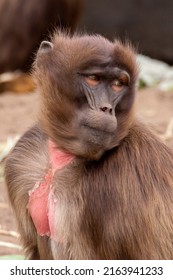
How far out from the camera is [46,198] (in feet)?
14.8

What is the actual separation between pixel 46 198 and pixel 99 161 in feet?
1.17

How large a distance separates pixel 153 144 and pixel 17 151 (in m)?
0.78

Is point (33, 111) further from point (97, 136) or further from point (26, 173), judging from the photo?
point (97, 136)

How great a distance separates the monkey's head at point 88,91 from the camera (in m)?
4.21

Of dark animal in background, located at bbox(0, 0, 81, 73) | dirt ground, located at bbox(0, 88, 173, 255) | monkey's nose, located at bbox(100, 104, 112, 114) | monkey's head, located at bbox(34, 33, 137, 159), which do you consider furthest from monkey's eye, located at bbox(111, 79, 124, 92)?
dark animal in background, located at bbox(0, 0, 81, 73)

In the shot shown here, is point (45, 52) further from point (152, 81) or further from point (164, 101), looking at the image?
point (152, 81)

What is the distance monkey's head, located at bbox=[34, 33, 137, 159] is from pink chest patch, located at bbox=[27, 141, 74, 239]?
171 mm

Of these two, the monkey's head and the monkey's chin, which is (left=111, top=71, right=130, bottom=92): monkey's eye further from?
the monkey's chin

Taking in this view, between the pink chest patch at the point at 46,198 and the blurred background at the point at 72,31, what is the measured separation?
51.3 inches

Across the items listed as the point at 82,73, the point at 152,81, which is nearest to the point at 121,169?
the point at 82,73

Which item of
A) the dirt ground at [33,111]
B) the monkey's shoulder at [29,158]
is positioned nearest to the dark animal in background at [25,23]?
the dirt ground at [33,111]

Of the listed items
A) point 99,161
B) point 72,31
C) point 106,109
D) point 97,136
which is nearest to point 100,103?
point 106,109

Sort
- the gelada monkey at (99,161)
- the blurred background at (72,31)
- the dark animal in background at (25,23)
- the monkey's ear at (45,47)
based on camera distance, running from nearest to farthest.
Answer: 1. the gelada monkey at (99,161)
2. the monkey's ear at (45,47)
3. the blurred background at (72,31)
4. the dark animal in background at (25,23)

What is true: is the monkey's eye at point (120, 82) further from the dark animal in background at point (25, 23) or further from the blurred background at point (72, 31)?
the dark animal in background at point (25, 23)
